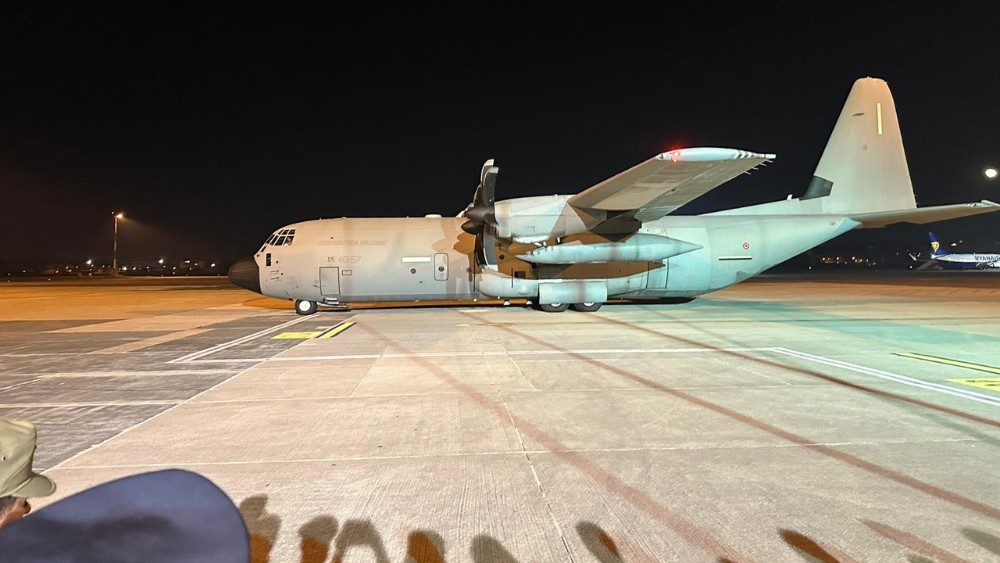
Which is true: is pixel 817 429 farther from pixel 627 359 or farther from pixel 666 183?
pixel 666 183

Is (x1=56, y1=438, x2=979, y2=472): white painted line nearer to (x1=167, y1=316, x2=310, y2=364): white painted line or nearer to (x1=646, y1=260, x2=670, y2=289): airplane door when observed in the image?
(x1=167, y1=316, x2=310, y2=364): white painted line

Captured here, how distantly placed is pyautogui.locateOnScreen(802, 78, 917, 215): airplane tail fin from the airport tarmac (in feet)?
27.0

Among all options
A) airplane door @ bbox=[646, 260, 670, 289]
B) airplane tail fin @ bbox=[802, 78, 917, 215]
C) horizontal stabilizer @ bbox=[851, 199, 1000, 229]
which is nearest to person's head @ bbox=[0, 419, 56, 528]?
airplane door @ bbox=[646, 260, 670, 289]

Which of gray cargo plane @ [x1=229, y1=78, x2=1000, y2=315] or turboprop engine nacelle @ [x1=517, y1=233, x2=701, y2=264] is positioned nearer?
turboprop engine nacelle @ [x1=517, y1=233, x2=701, y2=264]

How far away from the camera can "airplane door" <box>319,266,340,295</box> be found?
1722cm

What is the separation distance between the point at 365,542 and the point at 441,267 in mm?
14311

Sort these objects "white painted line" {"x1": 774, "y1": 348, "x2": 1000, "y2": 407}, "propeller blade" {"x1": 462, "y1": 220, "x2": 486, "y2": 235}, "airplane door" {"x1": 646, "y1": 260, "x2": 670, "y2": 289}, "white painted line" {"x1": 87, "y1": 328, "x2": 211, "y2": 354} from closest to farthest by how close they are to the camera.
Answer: "white painted line" {"x1": 774, "y1": 348, "x2": 1000, "y2": 407}
"white painted line" {"x1": 87, "y1": 328, "x2": 211, "y2": 354}
"propeller blade" {"x1": 462, "y1": 220, "x2": 486, "y2": 235}
"airplane door" {"x1": 646, "y1": 260, "x2": 670, "y2": 289}

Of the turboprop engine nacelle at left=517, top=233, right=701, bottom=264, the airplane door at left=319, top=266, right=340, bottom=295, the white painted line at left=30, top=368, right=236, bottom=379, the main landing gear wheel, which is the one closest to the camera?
the white painted line at left=30, top=368, right=236, bottom=379

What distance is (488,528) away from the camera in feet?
11.4

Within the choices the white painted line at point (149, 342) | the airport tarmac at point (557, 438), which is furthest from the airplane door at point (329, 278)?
the airport tarmac at point (557, 438)

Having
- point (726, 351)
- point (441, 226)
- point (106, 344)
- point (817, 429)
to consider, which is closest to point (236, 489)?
point (817, 429)

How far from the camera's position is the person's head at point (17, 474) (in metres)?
1.75

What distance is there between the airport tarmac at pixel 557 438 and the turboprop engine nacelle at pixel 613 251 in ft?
16.4

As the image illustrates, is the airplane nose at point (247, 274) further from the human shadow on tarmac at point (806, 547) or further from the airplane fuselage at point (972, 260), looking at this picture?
the airplane fuselage at point (972, 260)
